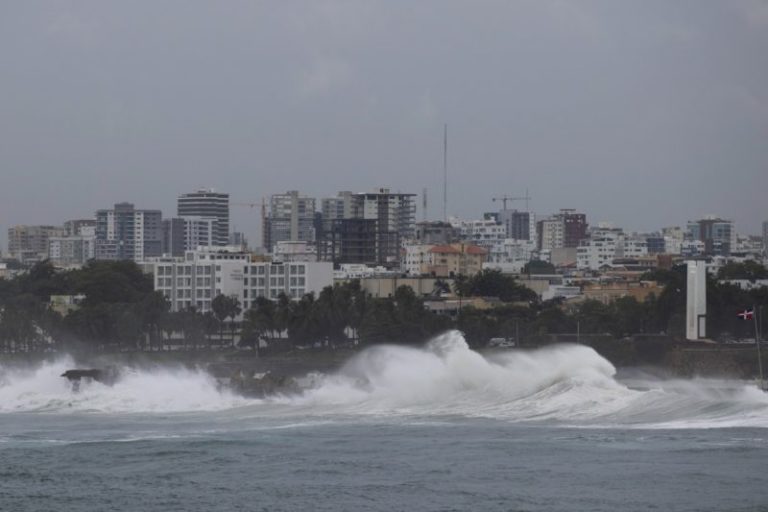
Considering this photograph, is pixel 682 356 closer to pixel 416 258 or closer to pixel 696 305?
pixel 696 305

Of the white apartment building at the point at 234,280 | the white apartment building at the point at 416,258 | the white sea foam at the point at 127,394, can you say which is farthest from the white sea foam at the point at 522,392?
the white apartment building at the point at 416,258

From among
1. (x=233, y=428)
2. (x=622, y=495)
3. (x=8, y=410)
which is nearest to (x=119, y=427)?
(x=233, y=428)

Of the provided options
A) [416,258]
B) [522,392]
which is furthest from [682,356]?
[416,258]

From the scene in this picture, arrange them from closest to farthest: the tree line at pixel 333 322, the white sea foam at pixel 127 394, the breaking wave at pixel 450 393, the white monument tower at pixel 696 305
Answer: the breaking wave at pixel 450 393, the white sea foam at pixel 127 394, the white monument tower at pixel 696 305, the tree line at pixel 333 322

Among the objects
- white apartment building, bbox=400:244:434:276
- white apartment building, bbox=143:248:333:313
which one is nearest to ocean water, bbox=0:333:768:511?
white apartment building, bbox=143:248:333:313

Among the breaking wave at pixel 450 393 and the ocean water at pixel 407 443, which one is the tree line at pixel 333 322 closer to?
the breaking wave at pixel 450 393

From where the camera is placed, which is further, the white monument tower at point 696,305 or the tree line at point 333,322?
the tree line at point 333,322

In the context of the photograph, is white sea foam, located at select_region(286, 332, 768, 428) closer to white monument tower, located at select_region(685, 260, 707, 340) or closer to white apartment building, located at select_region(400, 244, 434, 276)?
white monument tower, located at select_region(685, 260, 707, 340)
